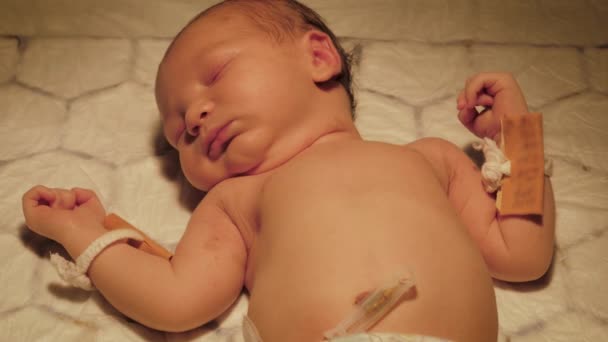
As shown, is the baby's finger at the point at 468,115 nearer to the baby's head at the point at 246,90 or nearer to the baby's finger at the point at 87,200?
the baby's head at the point at 246,90

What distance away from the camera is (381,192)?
0.78 m

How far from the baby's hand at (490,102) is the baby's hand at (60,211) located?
59 cm

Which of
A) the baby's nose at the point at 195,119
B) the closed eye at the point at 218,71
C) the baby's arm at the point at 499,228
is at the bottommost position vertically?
the baby's arm at the point at 499,228

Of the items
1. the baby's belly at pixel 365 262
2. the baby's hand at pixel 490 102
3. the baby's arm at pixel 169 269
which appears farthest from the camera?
the baby's hand at pixel 490 102

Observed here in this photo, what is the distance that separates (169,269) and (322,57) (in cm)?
39

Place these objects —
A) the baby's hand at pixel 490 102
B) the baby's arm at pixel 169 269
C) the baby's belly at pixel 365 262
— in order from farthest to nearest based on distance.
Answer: the baby's hand at pixel 490 102
the baby's arm at pixel 169 269
the baby's belly at pixel 365 262

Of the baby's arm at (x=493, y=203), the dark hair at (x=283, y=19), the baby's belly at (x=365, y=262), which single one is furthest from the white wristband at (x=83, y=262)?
the baby's arm at (x=493, y=203)

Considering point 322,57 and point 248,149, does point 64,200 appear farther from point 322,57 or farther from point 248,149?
point 322,57

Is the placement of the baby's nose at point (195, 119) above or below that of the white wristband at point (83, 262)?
above

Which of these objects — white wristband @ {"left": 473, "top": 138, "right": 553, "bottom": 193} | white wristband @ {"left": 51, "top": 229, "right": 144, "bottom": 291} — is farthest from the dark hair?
white wristband @ {"left": 51, "top": 229, "right": 144, "bottom": 291}

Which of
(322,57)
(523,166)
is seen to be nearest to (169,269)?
(322,57)

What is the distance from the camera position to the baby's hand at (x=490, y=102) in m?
0.93

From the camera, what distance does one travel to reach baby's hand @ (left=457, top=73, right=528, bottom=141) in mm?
930

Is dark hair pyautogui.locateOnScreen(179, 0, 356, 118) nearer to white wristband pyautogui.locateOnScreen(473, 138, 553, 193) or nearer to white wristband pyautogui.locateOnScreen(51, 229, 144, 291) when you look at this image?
white wristband pyautogui.locateOnScreen(473, 138, 553, 193)
